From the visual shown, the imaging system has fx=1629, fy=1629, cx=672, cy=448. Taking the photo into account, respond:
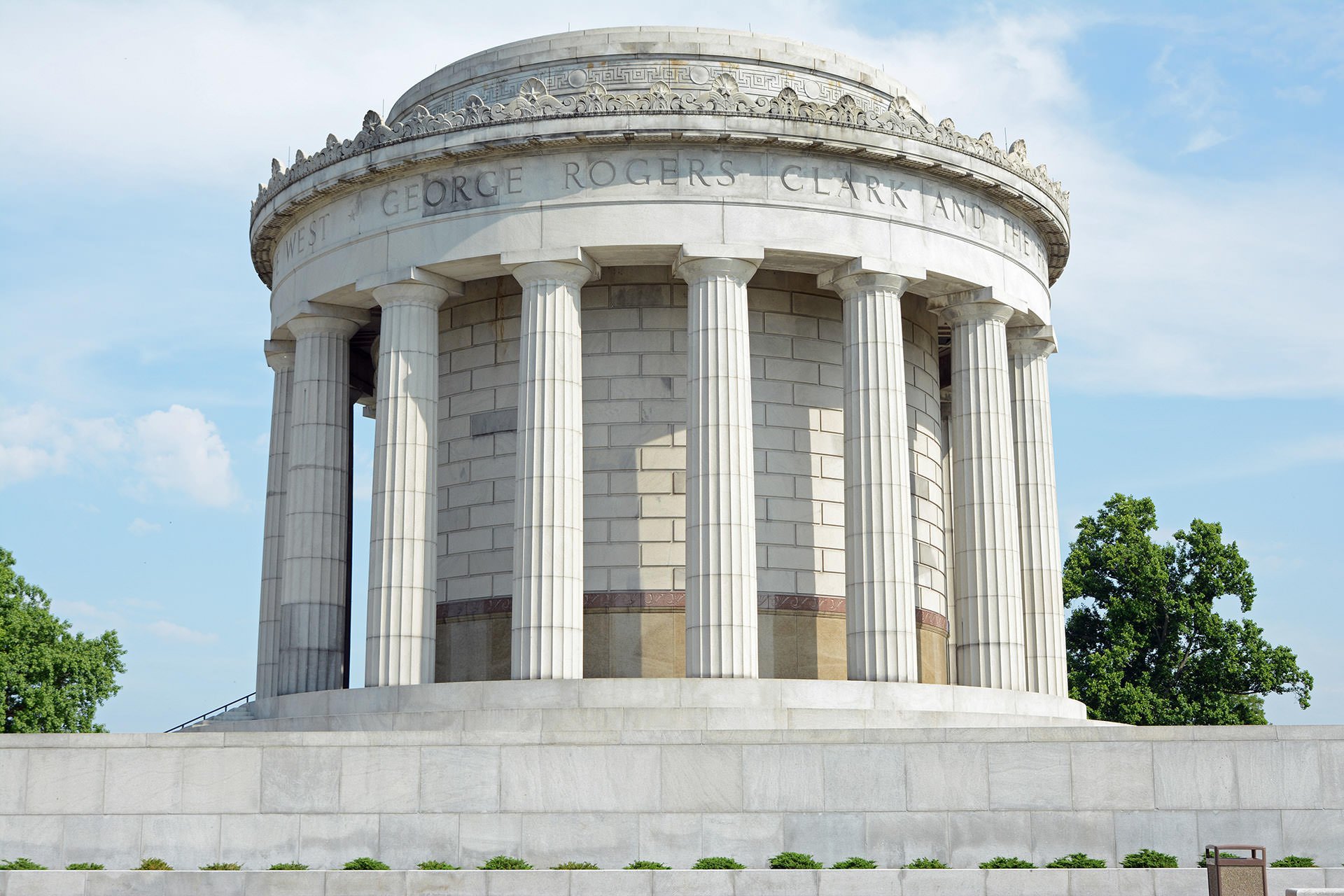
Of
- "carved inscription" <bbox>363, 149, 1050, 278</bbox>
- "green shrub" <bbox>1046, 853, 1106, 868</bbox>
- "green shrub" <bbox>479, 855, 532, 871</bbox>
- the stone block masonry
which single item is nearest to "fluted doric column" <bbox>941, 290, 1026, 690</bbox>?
"carved inscription" <bbox>363, 149, 1050, 278</bbox>

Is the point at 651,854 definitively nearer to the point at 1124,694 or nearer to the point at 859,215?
the point at 859,215

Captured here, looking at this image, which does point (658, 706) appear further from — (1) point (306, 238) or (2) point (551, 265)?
(1) point (306, 238)

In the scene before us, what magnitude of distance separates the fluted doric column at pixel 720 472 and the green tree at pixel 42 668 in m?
41.7

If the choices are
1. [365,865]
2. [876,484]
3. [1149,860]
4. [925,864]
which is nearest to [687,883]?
[925,864]

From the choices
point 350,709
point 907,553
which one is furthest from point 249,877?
point 907,553

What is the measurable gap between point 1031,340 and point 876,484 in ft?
34.1

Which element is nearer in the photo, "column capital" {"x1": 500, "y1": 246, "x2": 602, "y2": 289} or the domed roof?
"column capital" {"x1": 500, "y1": 246, "x2": 602, "y2": 289}

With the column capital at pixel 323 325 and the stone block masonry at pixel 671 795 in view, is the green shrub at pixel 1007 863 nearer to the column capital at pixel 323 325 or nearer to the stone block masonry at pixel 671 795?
the stone block masonry at pixel 671 795

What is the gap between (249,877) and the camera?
1130 inches

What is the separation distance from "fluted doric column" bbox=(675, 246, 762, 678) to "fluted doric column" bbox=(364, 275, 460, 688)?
6.42m

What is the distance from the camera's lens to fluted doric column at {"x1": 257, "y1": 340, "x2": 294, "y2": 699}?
45.8 metres

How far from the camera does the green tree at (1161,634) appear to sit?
2721 inches

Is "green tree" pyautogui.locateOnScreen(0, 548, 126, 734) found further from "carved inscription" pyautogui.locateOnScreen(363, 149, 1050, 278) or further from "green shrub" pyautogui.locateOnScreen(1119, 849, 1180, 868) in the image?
"green shrub" pyautogui.locateOnScreen(1119, 849, 1180, 868)

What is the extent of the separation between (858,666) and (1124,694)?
3467 centimetres
